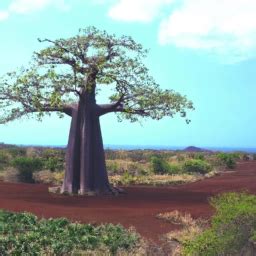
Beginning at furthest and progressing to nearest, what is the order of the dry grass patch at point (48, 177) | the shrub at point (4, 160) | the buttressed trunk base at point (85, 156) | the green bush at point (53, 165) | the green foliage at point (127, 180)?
the shrub at point (4, 160) < the green bush at point (53, 165) < the green foliage at point (127, 180) < the dry grass patch at point (48, 177) < the buttressed trunk base at point (85, 156)

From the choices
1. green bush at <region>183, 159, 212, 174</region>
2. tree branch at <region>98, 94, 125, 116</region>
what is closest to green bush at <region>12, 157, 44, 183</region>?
tree branch at <region>98, 94, 125, 116</region>

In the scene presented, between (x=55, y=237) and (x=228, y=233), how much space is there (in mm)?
2904

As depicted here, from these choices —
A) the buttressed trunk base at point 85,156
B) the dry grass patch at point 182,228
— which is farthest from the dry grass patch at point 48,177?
the dry grass patch at point 182,228

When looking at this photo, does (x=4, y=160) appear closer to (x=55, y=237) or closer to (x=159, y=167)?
(x=159, y=167)

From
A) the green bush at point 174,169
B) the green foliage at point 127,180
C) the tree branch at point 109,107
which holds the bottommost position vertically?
the green foliage at point 127,180

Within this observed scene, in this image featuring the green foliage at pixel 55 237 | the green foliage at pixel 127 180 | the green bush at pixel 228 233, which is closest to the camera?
the green bush at pixel 228 233

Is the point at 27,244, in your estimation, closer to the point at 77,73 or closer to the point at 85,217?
the point at 85,217

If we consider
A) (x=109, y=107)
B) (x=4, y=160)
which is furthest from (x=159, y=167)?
(x=109, y=107)

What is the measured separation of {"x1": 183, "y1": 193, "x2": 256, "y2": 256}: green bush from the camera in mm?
8000

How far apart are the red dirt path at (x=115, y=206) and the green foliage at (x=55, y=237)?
1070 mm

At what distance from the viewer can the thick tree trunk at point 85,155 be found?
19.3m

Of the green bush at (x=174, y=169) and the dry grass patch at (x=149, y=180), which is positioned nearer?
the dry grass patch at (x=149, y=180)

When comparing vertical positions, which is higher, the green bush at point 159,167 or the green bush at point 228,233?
Answer: the green bush at point 159,167

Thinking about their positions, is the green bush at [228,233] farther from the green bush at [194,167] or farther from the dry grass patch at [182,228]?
the green bush at [194,167]
